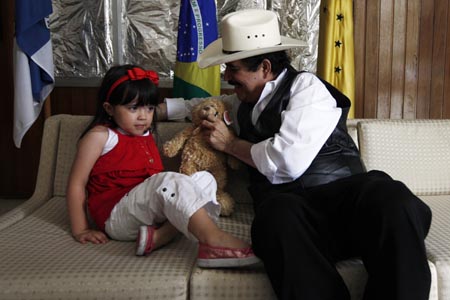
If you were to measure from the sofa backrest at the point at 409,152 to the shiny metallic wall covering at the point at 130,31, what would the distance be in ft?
5.43

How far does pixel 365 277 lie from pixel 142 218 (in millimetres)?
669

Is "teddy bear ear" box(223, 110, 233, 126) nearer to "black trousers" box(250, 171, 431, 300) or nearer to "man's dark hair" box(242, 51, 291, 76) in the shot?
"man's dark hair" box(242, 51, 291, 76)

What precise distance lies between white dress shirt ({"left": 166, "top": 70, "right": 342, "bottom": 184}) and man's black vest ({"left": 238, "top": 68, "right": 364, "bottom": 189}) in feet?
0.13

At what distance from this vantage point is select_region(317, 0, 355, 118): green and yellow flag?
2998mm

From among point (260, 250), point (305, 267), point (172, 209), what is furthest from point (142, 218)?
point (305, 267)

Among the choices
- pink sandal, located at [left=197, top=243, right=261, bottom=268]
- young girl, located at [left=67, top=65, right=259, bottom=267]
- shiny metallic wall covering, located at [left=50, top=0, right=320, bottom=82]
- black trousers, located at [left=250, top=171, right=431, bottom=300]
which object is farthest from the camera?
shiny metallic wall covering, located at [left=50, top=0, right=320, bottom=82]

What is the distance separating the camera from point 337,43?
3.03 metres

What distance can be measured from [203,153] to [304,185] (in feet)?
1.35

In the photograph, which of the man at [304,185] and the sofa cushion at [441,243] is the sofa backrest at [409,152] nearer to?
the sofa cushion at [441,243]

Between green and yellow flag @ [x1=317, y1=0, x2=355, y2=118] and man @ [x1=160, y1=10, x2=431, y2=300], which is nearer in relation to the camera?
man @ [x1=160, y1=10, x2=431, y2=300]

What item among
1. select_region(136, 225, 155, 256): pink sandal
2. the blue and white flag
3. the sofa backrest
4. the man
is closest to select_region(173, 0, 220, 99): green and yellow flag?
the blue and white flag

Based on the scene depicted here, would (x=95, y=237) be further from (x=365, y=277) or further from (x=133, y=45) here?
(x=133, y=45)

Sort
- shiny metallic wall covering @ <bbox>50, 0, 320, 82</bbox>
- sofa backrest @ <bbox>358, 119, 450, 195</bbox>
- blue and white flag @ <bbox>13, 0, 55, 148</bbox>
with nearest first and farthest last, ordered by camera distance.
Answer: sofa backrest @ <bbox>358, 119, 450, 195</bbox>, blue and white flag @ <bbox>13, 0, 55, 148</bbox>, shiny metallic wall covering @ <bbox>50, 0, 320, 82</bbox>

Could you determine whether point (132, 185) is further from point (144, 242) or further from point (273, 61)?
point (273, 61)
